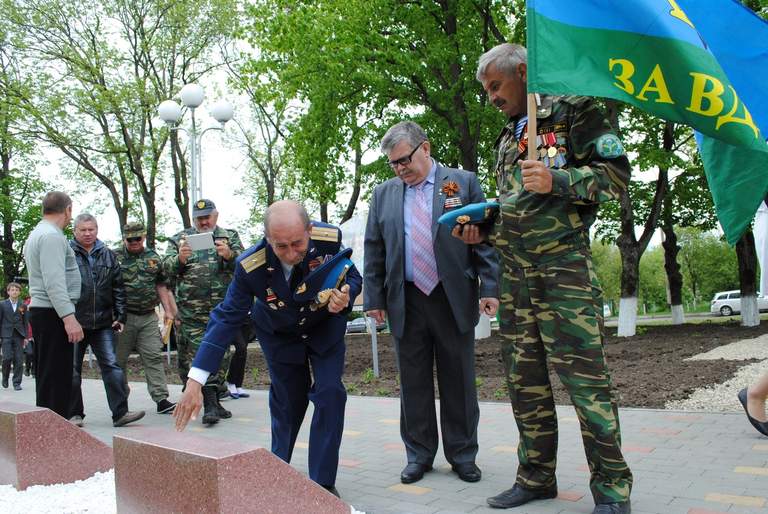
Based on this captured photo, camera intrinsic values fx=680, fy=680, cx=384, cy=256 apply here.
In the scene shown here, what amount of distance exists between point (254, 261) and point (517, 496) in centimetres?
186

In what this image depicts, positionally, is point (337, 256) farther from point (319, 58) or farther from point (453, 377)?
point (319, 58)

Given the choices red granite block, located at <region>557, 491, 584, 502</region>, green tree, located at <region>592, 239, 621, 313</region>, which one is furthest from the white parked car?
red granite block, located at <region>557, 491, 584, 502</region>

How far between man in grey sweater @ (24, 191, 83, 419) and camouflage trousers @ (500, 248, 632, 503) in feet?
12.9

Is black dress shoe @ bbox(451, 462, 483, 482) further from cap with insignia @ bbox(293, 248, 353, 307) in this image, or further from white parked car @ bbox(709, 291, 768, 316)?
white parked car @ bbox(709, 291, 768, 316)

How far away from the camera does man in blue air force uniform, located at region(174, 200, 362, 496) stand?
346 centimetres

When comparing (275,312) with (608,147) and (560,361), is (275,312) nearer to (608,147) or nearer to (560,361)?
(560,361)

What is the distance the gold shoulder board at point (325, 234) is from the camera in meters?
3.72

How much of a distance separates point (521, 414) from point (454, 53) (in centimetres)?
1493

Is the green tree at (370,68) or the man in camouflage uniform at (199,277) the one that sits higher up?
the green tree at (370,68)

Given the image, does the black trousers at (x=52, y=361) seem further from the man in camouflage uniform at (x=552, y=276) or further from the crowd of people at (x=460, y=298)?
the man in camouflage uniform at (x=552, y=276)

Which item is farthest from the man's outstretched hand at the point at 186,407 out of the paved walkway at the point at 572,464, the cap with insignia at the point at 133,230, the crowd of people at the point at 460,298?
the cap with insignia at the point at 133,230

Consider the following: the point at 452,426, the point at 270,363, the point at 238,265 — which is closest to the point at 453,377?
the point at 452,426

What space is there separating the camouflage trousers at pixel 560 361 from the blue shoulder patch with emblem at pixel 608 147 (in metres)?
0.48

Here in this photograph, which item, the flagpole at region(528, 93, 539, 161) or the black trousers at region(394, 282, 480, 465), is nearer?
the flagpole at region(528, 93, 539, 161)
